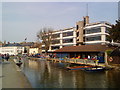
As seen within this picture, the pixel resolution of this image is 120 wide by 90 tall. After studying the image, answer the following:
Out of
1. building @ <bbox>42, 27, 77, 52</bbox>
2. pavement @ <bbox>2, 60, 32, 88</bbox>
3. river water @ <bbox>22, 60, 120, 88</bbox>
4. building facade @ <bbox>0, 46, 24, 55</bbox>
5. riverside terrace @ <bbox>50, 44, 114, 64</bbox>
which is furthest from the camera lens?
building facade @ <bbox>0, 46, 24, 55</bbox>

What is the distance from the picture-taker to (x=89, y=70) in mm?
30484

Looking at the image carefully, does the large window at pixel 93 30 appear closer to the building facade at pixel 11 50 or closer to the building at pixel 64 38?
the building at pixel 64 38

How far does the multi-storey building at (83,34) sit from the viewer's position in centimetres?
6575

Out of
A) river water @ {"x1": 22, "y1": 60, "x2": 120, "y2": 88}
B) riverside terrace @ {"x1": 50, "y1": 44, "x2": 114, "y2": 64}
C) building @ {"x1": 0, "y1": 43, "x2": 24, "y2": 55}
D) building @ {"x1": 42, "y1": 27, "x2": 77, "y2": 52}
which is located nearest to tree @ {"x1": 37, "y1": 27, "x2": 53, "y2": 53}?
building @ {"x1": 42, "y1": 27, "x2": 77, "y2": 52}

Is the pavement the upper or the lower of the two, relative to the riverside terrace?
lower

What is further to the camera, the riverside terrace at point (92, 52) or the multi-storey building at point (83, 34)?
the multi-storey building at point (83, 34)

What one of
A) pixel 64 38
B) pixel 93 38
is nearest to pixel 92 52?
pixel 93 38

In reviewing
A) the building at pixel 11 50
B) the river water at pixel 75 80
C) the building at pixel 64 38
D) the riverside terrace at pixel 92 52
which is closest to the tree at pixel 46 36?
the building at pixel 64 38

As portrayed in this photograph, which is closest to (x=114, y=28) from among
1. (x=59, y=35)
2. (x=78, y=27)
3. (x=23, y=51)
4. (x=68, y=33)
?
(x=78, y=27)

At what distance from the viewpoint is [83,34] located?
75.0 m

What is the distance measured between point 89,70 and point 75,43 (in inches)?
1974

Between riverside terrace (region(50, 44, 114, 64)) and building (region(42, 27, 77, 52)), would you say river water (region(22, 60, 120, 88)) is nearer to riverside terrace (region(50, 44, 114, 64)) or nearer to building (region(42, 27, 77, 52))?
riverside terrace (region(50, 44, 114, 64))

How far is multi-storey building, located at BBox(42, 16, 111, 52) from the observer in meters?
65.8

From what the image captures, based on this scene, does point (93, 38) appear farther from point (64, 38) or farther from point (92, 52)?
point (92, 52)
